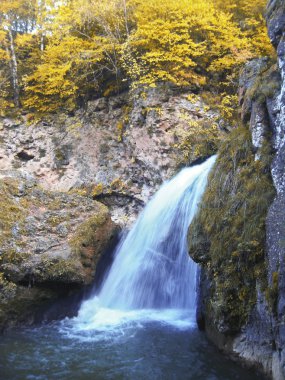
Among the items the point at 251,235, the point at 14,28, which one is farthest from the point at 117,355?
the point at 14,28

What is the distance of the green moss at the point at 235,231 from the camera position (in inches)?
191

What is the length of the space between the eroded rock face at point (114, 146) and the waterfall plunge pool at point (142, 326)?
0.98 meters

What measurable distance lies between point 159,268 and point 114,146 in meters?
5.24

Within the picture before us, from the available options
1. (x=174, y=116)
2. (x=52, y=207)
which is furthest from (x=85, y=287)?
(x=174, y=116)

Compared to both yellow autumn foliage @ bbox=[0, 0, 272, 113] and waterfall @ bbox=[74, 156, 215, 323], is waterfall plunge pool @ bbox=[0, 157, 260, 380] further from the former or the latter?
yellow autumn foliage @ bbox=[0, 0, 272, 113]

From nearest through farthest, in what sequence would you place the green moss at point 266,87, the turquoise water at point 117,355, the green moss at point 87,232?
the turquoise water at point 117,355 → the green moss at point 266,87 → the green moss at point 87,232

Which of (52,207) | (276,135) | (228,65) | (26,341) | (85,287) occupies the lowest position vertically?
(26,341)

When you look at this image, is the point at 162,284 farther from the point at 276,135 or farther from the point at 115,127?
the point at 115,127

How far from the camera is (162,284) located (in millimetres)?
7660

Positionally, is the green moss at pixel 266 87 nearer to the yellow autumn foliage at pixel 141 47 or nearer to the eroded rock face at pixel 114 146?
the eroded rock face at pixel 114 146

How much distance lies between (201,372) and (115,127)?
8729 millimetres

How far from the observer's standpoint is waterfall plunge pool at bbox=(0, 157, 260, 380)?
4859 millimetres

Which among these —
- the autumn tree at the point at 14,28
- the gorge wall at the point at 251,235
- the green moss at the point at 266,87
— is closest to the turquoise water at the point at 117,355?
the gorge wall at the point at 251,235

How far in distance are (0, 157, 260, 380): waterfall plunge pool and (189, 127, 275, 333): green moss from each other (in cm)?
80
